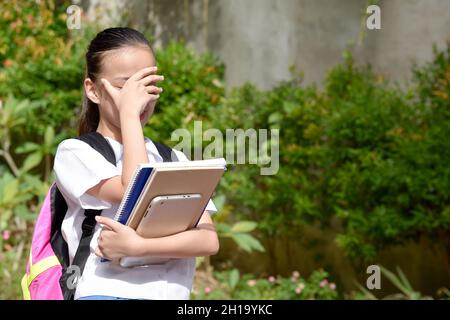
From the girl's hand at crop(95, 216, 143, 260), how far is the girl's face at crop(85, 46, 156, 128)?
0.32m

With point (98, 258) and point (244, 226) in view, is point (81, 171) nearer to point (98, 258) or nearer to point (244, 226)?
point (98, 258)

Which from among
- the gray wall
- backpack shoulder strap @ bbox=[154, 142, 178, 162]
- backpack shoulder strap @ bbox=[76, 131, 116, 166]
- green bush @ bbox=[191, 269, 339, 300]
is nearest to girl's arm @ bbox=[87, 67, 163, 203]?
backpack shoulder strap @ bbox=[76, 131, 116, 166]

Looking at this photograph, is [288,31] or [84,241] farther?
[288,31]

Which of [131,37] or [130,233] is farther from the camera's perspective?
[131,37]

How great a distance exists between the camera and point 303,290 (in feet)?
17.6

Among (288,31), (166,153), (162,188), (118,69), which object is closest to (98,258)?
(162,188)

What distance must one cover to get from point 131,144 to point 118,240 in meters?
0.25

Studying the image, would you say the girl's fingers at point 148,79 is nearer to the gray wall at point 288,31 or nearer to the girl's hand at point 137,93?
the girl's hand at point 137,93

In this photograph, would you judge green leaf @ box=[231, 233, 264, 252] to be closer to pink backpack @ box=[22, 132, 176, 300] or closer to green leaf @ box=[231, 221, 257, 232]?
green leaf @ box=[231, 221, 257, 232]

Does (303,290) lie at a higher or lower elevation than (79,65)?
lower

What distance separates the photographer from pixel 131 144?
1956mm

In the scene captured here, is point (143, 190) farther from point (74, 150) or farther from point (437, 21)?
point (437, 21)
